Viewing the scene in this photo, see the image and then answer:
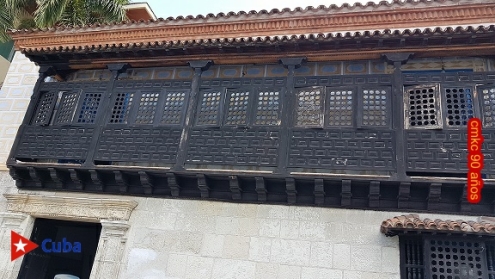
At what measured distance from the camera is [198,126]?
6984 mm

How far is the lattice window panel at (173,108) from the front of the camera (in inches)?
286

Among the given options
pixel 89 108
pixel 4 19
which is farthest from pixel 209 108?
pixel 4 19

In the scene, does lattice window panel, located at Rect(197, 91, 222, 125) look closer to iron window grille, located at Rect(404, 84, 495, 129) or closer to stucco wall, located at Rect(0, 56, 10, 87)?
iron window grille, located at Rect(404, 84, 495, 129)

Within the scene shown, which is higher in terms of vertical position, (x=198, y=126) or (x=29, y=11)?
(x=29, y=11)

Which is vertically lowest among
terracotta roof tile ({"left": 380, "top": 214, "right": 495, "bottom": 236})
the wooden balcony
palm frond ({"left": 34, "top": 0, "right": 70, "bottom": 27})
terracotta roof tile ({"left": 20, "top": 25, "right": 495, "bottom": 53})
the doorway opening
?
the doorway opening

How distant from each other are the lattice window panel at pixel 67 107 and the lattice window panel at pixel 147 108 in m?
1.44

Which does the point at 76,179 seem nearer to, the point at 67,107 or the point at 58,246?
the point at 67,107

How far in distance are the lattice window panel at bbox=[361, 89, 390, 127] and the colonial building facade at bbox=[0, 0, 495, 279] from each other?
2 cm

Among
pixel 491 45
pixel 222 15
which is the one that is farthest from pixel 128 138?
pixel 491 45

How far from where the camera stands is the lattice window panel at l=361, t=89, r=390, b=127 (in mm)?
6312

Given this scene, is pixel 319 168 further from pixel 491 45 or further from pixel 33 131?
pixel 33 131

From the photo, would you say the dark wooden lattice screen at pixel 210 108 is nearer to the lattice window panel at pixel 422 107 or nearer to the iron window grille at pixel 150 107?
the iron window grille at pixel 150 107

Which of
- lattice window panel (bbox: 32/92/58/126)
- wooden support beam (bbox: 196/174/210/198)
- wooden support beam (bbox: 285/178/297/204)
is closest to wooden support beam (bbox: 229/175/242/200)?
wooden support beam (bbox: 196/174/210/198)

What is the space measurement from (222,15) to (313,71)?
6.71 ft
